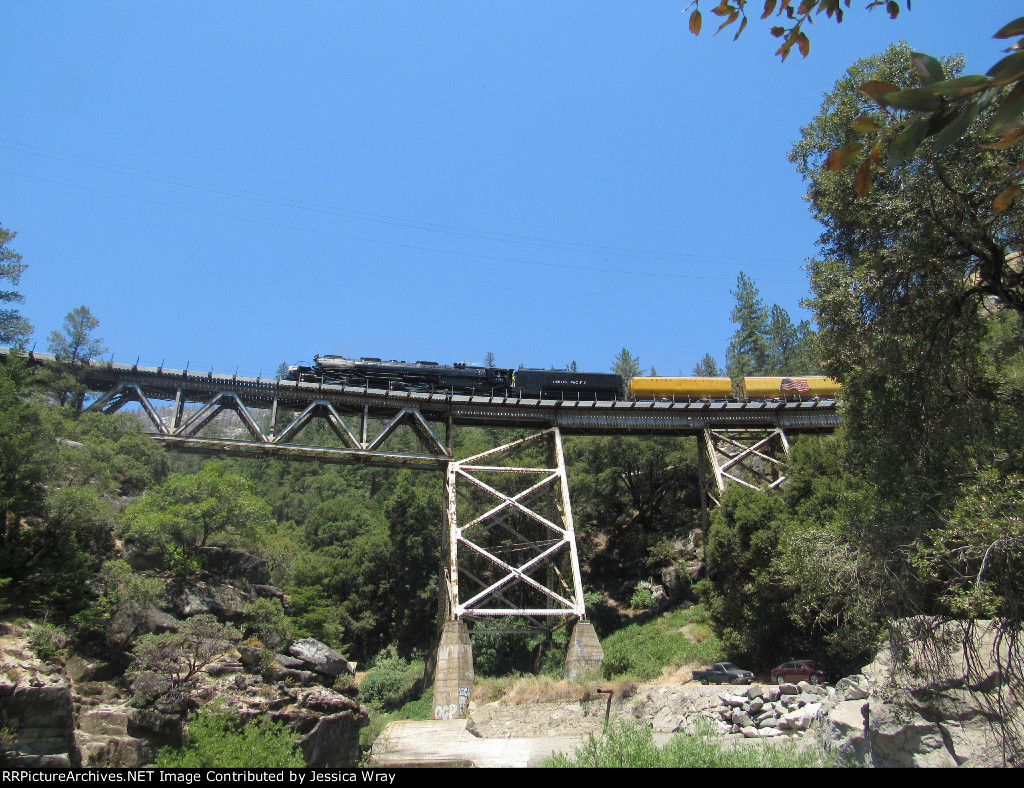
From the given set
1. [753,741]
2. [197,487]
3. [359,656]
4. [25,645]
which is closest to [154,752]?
[25,645]

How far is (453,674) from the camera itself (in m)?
20.3

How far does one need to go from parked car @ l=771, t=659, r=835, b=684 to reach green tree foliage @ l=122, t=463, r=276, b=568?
17.2 m

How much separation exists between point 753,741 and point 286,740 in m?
8.47

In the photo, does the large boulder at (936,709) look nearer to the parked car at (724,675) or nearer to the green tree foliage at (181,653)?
the parked car at (724,675)

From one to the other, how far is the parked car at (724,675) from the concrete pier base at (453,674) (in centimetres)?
739

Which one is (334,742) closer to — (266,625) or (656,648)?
(266,625)

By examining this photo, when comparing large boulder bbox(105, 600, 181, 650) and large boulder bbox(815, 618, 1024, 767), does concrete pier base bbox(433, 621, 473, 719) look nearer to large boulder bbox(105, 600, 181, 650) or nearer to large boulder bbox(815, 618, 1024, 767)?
large boulder bbox(105, 600, 181, 650)

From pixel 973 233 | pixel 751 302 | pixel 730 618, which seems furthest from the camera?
pixel 751 302

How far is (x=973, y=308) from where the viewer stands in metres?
8.80

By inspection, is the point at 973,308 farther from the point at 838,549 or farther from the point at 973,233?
the point at 838,549

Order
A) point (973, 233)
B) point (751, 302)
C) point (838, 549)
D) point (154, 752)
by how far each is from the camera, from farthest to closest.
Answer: point (751, 302) < point (154, 752) < point (838, 549) < point (973, 233)

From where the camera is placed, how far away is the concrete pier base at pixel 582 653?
69.4 feet

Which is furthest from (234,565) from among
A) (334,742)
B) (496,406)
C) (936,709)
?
(936,709)

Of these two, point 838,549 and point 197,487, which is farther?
point 197,487
